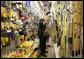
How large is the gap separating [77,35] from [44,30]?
2.23 metres

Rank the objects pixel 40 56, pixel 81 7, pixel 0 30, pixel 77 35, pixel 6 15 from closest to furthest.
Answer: pixel 81 7 < pixel 77 35 < pixel 0 30 < pixel 6 15 < pixel 40 56

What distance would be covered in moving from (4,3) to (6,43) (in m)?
1.02

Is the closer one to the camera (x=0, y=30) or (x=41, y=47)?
(x=0, y=30)

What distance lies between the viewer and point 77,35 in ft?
4.12

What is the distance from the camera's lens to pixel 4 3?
226cm

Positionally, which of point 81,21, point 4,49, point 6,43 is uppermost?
point 81,21

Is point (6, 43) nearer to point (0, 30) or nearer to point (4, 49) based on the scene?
point (4, 49)

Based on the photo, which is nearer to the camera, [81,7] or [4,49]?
[81,7]

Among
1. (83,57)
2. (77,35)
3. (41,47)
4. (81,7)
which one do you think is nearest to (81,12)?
(81,7)

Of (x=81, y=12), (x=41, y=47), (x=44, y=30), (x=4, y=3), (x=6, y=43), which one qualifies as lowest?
(x=41, y=47)

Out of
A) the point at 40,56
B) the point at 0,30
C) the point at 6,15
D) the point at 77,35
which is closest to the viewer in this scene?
the point at 77,35

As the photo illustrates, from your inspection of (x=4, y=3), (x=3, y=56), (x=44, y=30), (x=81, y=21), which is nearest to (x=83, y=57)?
(x=81, y=21)

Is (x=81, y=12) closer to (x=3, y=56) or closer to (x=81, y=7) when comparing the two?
(x=81, y=7)

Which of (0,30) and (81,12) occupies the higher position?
(81,12)
